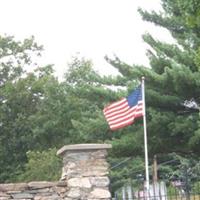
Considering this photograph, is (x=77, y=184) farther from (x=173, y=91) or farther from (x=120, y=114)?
(x=173, y=91)

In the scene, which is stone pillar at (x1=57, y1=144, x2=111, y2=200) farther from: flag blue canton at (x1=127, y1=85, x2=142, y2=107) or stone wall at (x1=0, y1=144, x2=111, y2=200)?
flag blue canton at (x1=127, y1=85, x2=142, y2=107)

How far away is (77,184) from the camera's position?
855 cm

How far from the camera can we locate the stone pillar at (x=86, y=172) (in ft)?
28.0

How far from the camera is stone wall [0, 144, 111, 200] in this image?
8.55 m

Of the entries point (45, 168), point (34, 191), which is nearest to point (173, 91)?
point (34, 191)

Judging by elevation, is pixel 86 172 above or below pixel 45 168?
below

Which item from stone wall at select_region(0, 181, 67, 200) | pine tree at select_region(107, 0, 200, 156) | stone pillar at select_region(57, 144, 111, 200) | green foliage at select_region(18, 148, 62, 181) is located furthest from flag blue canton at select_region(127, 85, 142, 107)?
green foliage at select_region(18, 148, 62, 181)

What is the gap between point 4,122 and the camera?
105 ft

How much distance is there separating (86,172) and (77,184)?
Answer: 224 mm

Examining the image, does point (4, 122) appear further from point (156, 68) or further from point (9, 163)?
point (156, 68)

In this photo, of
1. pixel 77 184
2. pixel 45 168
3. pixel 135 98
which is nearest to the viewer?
pixel 77 184

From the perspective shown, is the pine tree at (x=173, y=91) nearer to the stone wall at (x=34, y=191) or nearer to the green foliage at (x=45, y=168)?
the stone wall at (x=34, y=191)

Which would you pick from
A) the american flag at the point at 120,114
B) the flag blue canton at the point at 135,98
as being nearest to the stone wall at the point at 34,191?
the american flag at the point at 120,114

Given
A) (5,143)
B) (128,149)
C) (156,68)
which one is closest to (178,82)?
(156,68)
